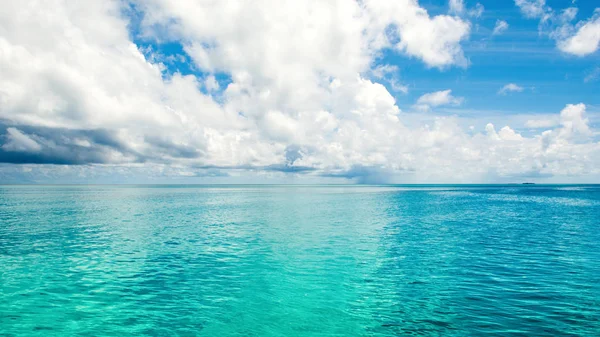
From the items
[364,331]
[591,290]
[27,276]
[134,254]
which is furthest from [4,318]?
[591,290]

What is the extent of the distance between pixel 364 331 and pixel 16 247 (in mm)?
42147

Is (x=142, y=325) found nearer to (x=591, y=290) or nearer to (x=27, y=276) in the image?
(x=27, y=276)

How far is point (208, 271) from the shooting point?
1165 inches

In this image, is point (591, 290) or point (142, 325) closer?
point (142, 325)

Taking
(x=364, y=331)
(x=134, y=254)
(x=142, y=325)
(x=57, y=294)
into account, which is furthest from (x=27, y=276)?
(x=364, y=331)

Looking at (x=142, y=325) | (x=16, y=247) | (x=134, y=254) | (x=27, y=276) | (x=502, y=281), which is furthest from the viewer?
(x=16, y=247)

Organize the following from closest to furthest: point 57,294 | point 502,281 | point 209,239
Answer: point 57,294, point 502,281, point 209,239

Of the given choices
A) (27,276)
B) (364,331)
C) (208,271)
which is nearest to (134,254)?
(27,276)

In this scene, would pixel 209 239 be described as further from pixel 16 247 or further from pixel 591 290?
pixel 591 290

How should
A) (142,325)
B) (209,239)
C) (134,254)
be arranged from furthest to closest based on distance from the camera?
(209,239)
(134,254)
(142,325)

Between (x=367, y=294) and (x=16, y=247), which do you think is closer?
(x=367, y=294)

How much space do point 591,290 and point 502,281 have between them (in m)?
5.34

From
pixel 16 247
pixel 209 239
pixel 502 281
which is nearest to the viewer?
pixel 502 281

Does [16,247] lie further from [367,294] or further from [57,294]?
[367,294]
